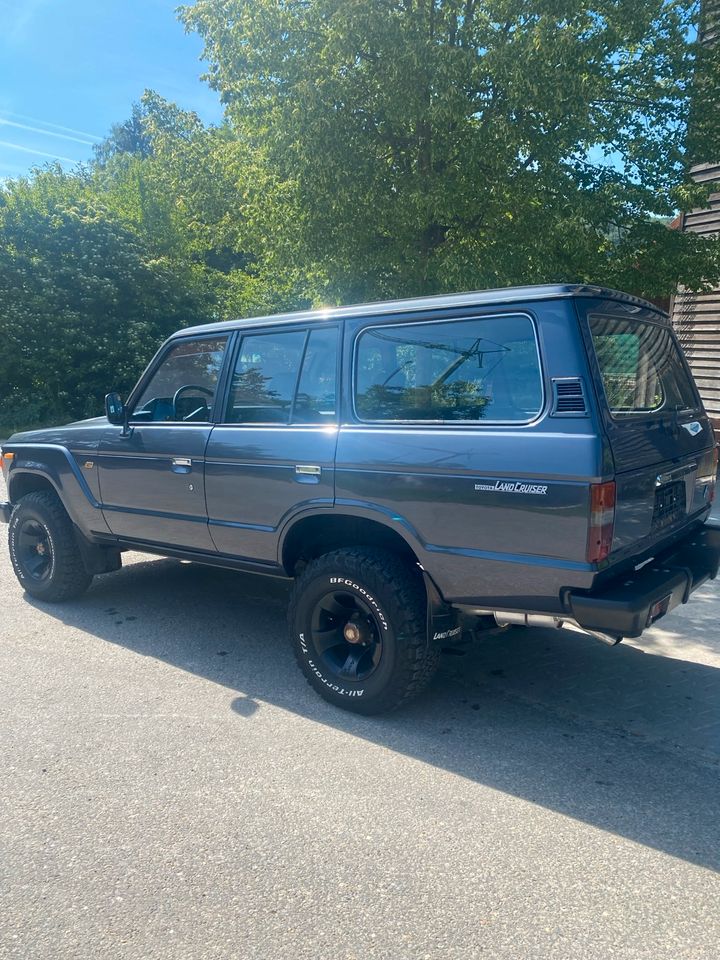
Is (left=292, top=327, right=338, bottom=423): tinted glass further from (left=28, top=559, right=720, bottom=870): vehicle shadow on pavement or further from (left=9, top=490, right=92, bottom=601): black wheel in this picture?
(left=9, top=490, right=92, bottom=601): black wheel

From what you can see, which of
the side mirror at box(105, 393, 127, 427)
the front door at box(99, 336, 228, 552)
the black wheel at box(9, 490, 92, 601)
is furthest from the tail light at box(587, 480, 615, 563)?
the black wheel at box(9, 490, 92, 601)

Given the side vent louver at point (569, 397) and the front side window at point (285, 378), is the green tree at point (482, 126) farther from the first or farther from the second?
the side vent louver at point (569, 397)

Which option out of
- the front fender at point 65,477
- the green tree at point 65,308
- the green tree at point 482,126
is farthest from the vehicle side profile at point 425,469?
the green tree at point 65,308

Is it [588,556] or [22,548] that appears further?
[22,548]

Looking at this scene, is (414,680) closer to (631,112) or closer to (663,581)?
(663,581)

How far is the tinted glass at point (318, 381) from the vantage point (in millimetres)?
3842

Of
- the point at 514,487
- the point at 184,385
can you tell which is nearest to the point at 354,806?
the point at 514,487

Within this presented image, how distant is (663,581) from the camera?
3.20 metres

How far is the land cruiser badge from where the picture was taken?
296 centimetres

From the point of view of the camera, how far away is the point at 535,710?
12.3 ft

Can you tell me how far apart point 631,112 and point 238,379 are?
22.6 ft

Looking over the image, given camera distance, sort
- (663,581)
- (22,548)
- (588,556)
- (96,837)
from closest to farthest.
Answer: (96,837)
(588,556)
(663,581)
(22,548)

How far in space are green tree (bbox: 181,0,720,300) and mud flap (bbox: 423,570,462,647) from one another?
18.4 feet

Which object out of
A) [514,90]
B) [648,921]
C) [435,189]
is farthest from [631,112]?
[648,921]
